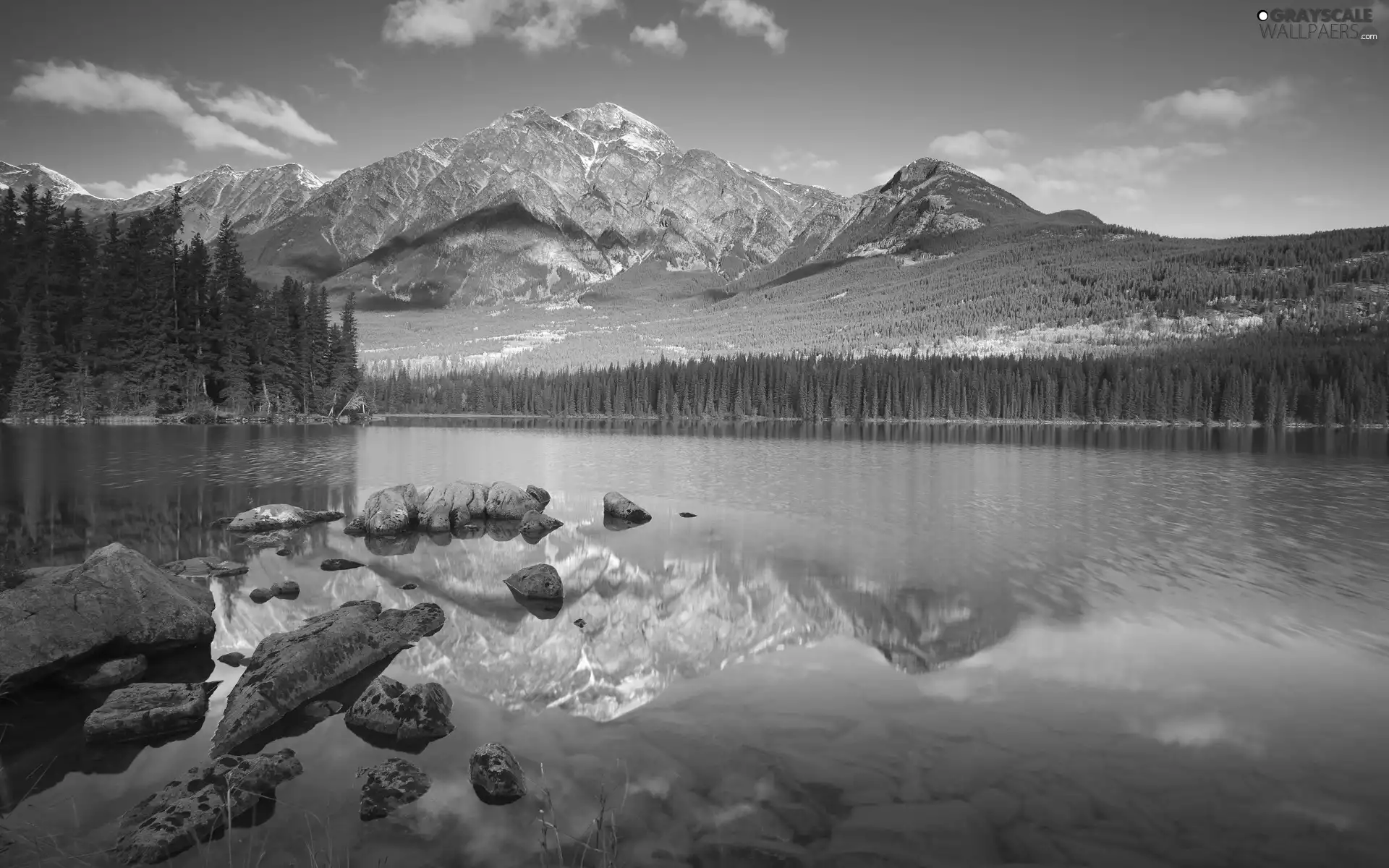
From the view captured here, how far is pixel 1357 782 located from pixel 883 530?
17105 mm

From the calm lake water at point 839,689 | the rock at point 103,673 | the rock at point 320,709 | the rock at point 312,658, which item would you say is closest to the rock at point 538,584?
the calm lake water at point 839,689

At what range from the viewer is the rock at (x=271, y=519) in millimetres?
23969

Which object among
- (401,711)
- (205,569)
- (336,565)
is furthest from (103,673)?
(336,565)

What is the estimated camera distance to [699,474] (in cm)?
4466

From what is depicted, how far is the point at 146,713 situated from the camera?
968 centimetres

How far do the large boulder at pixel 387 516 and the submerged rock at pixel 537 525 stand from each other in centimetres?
410

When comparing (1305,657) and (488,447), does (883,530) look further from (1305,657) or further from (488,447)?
(488,447)

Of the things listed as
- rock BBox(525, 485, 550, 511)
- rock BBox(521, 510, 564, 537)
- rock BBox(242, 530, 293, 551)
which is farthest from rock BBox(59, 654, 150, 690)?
rock BBox(525, 485, 550, 511)

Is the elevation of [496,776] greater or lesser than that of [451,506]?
lesser

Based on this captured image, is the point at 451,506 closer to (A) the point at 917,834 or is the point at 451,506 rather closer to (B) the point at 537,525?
(B) the point at 537,525

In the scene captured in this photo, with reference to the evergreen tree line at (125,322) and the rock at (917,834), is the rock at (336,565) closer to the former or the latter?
the rock at (917,834)

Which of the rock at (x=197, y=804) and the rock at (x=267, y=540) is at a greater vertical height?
the rock at (x=267, y=540)

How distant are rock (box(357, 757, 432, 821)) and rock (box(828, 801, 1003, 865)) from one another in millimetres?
4959

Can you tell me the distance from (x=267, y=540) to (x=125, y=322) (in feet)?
245
